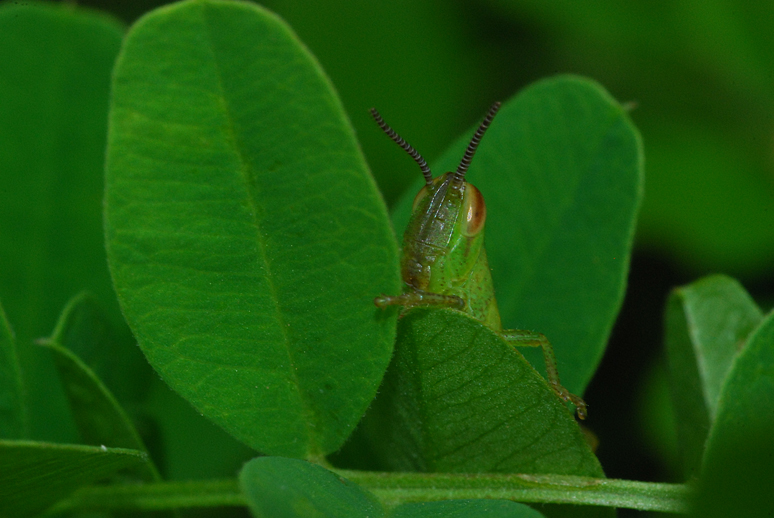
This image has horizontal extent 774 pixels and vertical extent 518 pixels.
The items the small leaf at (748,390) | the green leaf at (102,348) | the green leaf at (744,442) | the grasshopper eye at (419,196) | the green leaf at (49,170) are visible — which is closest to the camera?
the green leaf at (744,442)

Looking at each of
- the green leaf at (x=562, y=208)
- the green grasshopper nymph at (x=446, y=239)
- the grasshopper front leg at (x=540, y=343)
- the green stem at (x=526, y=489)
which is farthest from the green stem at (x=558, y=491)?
the green grasshopper nymph at (x=446, y=239)

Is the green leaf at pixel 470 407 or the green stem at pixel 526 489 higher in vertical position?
the green leaf at pixel 470 407

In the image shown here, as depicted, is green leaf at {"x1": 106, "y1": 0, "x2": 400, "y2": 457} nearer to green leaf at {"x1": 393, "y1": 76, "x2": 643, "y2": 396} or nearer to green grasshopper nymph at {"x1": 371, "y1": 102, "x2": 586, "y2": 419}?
green grasshopper nymph at {"x1": 371, "y1": 102, "x2": 586, "y2": 419}

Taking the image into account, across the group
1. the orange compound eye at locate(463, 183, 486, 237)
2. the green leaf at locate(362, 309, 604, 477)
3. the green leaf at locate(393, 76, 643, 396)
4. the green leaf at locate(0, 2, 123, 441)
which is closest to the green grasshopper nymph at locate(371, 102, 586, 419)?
the orange compound eye at locate(463, 183, 486, 237)

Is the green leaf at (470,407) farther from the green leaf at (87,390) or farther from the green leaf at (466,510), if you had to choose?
the green leaf at (87,390)

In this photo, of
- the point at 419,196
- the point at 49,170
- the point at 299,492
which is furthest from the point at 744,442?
the point at 49,170

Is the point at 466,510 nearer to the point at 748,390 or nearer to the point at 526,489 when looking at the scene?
the point at 526,489
